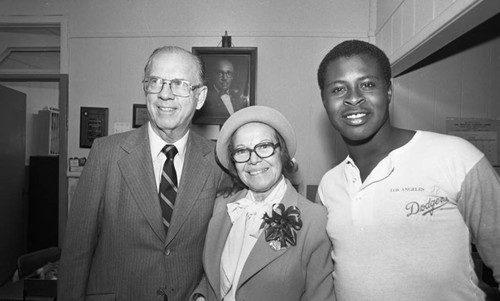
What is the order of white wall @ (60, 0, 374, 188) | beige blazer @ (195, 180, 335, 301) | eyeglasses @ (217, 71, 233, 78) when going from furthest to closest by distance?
1. white wall @ (60, 0, 374, 188)
2. eyeglasses @ (217, 71, 233, 78)
3. beige blazer @ (195, 180, 335, 301)

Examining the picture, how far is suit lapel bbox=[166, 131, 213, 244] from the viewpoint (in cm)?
151

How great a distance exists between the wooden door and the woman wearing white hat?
12.5 feet

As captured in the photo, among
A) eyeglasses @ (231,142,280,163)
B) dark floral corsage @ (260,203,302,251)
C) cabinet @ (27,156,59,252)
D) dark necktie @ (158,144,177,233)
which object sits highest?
eyeglasses @ (231,142,280,163)

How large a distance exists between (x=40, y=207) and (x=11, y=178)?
2.05 ft

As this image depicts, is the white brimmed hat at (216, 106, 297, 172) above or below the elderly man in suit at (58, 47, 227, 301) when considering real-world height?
above

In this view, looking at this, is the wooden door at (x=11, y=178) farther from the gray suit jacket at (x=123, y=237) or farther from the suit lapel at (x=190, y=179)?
the suit lapel at (x=190, y=179)

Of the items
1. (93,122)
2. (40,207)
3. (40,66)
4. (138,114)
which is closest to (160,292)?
(138,114)

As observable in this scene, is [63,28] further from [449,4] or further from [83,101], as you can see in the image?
[449,4]

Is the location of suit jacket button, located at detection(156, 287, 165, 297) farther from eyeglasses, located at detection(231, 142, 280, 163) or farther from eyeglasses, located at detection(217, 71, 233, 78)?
eyeglasses, located at detection(217, 71, 233, 78)

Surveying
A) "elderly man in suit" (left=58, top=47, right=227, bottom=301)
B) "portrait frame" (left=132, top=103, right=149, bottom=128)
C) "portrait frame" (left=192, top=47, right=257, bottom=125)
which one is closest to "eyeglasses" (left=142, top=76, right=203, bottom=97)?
"elderly man in suit" (left=58, top=47, right=227, bottom=301)

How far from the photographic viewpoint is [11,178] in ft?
14.8

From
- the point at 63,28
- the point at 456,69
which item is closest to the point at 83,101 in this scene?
the point at 63,28

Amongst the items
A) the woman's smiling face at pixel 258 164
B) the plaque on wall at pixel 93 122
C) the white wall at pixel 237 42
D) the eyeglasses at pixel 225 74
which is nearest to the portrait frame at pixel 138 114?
the white wall at pixel 237 42

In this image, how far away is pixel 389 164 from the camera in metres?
1.29
